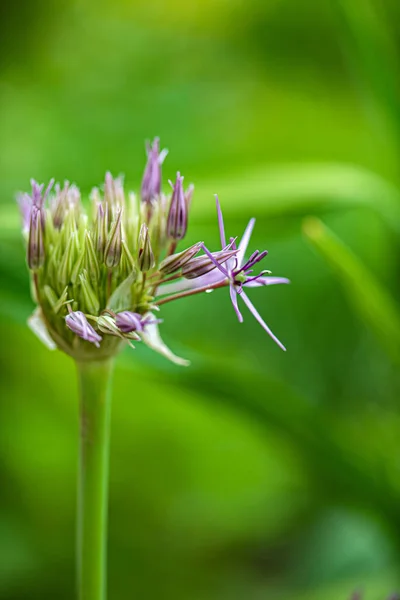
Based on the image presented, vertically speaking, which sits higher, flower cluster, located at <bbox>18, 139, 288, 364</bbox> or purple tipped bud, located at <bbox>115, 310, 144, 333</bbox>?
flower cluster, located at <bbox>18, 139, 288, 364</bbox>

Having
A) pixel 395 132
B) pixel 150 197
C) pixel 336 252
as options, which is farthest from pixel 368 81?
pixel 150 197

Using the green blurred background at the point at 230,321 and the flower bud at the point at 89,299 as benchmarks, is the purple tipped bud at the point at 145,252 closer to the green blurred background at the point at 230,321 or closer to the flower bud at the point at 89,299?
the flower bud at the point at 89,299

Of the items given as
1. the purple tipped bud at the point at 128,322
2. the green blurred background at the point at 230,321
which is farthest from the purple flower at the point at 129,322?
the green blurred background at the point at 230,321

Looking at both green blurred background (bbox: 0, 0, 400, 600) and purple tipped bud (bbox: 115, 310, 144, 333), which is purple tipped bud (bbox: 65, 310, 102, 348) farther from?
green blurred background (bbox: 0, 0, 400, 600)

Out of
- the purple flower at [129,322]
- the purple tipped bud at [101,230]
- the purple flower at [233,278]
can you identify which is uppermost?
the purple tipped bud at [101,230]

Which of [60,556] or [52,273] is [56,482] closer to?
[60,556]

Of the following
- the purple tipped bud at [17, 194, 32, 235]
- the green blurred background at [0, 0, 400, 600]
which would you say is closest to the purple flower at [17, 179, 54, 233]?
the purple tipped bud at [17, 194, 32, 235]
